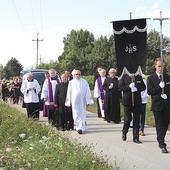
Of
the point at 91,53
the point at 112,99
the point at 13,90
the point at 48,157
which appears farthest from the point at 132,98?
the point at 91,53

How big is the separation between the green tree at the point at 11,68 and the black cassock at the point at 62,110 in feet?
292

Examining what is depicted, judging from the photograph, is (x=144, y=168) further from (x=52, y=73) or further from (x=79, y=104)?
(x=52, y=73)

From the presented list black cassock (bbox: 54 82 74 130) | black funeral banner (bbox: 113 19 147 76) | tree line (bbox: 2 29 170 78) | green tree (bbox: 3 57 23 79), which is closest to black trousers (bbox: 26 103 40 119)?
black cassock (bbox: 54 82 74 130)

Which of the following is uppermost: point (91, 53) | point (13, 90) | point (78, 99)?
point (91, 53)

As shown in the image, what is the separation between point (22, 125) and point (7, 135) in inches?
30.9

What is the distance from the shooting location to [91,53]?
8625 cm

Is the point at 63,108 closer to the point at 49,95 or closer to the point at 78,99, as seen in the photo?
the point at 78,99

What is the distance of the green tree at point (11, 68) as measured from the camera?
101 metres

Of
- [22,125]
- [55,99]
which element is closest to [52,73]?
[55,99]

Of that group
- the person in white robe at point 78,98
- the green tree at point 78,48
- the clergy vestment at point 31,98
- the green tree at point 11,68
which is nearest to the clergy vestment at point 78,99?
the person in white robe at point 78,98

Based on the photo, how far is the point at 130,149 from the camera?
892cm

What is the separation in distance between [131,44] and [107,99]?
519 cm

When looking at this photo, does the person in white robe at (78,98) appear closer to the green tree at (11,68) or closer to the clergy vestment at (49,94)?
the clergy vestment at (49,94)

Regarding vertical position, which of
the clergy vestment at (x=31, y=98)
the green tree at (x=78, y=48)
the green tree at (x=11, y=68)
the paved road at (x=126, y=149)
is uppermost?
the green tree at (x=78, y=48)
